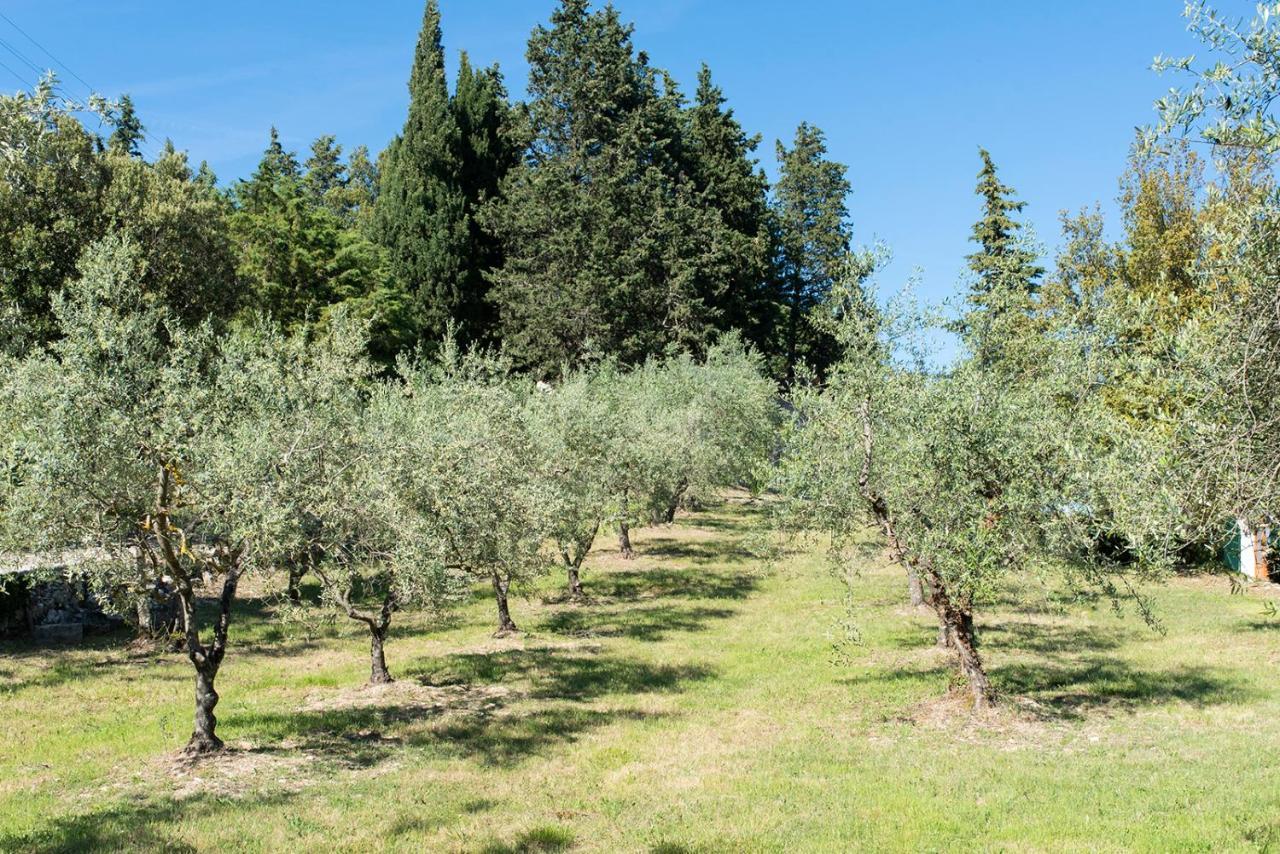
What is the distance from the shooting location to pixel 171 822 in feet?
39.4

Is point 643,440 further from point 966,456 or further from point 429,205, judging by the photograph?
Result: point 429,205

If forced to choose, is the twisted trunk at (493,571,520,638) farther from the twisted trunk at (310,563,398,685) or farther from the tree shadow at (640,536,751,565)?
the tree shadow at (640,536,751,565)

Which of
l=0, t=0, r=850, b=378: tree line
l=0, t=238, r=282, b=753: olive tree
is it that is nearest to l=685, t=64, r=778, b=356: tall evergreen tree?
l=0, t=0, r=850, b=378: tree line

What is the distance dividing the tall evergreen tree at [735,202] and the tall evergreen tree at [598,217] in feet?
5.62

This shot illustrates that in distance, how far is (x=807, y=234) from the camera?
8638cm

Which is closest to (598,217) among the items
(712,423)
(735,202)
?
(735,202)

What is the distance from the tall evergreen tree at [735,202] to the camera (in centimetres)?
7006

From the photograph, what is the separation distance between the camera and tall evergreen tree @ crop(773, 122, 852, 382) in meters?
82.4

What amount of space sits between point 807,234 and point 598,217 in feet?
92.2

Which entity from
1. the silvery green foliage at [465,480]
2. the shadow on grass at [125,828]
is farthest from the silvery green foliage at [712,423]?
the shadow on grass at [125,828]

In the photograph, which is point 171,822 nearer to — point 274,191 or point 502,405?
point 502,405

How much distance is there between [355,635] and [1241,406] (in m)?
23.6

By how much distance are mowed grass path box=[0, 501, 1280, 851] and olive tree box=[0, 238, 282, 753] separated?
280 centimetres

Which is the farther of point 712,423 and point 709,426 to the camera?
point 712,423
